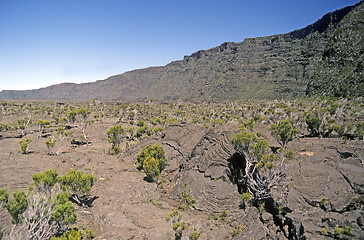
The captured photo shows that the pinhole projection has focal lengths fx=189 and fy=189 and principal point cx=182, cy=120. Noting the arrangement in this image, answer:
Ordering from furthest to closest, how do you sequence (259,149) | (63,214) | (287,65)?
(287,65)
(259,149)
(63,214)

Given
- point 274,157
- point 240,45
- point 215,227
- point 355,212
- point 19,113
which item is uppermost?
point 240,45

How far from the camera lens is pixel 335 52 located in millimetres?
85812

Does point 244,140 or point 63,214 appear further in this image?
point 244,140

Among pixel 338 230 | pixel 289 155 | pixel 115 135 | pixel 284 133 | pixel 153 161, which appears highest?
pixel 284 133

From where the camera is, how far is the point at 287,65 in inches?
4980

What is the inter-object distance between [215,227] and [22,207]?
12.6 m

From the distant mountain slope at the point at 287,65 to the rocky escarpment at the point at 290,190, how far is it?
229 feet

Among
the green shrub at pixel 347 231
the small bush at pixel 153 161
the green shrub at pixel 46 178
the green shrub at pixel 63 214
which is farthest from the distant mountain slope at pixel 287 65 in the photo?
the green shrub at pixel 46 178

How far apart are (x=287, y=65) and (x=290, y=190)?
135 meters

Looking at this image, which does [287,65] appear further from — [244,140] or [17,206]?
[17,206]

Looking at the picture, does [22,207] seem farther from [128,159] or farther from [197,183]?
[128,159]

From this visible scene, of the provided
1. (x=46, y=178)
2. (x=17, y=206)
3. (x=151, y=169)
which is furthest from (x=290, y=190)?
(x=46, y=178)

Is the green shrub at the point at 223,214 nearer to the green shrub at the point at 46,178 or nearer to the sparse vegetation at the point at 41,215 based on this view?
the sparse vegetation at the point at 41,215

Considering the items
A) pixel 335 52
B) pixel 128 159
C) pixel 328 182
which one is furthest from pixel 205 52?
pixel 328 182
